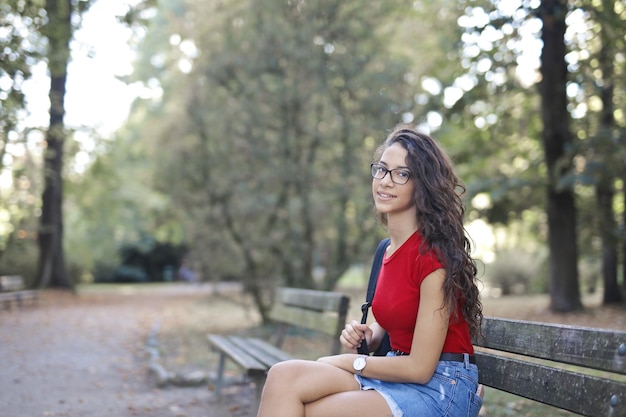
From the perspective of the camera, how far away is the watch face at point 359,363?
2.96 m

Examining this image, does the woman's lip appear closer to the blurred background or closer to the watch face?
→ the watch face

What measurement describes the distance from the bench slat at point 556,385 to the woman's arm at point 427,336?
48cm

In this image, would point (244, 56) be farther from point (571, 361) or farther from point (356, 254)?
point (571, 361)

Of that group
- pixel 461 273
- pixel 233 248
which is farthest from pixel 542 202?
pixel 461 273

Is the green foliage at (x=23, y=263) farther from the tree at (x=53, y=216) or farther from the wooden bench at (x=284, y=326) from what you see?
the wooden bench at (x=284, y=326)

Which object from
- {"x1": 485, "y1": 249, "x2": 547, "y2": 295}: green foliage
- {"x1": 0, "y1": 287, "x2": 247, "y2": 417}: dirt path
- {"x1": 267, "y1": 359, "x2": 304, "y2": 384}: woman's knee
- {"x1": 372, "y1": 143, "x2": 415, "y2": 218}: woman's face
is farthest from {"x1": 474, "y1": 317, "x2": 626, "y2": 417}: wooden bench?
{"x1": 485, "y1": 249, "x2": 547, "y2": 295}: green foliage

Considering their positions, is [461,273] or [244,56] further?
[244,56]

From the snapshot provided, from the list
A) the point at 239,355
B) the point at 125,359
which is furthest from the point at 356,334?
the point at 125,359

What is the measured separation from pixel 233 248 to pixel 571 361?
9.66 metres

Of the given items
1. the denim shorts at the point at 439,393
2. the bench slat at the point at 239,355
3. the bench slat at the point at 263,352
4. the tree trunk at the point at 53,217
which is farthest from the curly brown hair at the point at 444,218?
the tree trunk at the point at 53,217

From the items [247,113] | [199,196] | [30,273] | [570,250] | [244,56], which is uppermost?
[244,56]

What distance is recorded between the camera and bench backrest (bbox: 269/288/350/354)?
524cm

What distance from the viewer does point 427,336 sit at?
9.18 ft

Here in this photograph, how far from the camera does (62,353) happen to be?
9.98 meters
